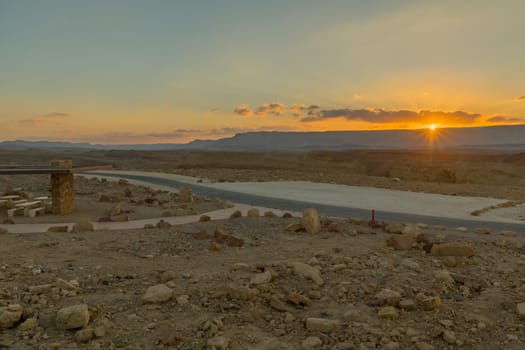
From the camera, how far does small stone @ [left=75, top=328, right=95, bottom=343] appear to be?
4703 millimetres

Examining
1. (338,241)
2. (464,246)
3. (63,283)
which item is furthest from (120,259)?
(464,246)

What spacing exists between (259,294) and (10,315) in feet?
11.1

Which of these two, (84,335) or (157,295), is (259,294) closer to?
(157,295)

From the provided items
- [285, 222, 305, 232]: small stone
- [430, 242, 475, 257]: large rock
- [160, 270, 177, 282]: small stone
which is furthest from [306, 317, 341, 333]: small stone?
[285, 222, 305, 232]: small stone

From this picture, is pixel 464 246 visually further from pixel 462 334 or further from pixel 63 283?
pixel 63 283

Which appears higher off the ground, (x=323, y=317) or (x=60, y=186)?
(x=60, y=186)

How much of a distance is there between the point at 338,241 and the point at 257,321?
18.2ft

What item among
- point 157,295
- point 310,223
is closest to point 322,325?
point 157,295

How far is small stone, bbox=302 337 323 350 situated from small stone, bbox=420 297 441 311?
77.0 inches

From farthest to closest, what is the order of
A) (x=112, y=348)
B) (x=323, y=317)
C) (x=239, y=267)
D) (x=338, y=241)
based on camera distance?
(x=338, y=241) → (x=239, y=267) → (x=323, y=317) → (x=112, y=348)

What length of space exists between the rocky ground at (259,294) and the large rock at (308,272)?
0.02 m

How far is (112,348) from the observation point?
4.59 metres

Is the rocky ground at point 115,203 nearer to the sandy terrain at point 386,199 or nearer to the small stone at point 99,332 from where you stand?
the sandy terrain at point 386,199

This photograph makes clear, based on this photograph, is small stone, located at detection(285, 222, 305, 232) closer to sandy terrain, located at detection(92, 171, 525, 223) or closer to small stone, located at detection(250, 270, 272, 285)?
small stone, located at detection(250, 270, 272, 285)
